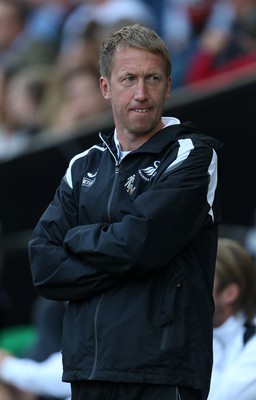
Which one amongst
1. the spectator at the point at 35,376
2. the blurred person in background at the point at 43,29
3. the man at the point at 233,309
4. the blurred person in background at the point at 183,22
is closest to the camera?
the man at the point at 233,309

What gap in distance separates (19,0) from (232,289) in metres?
7.85

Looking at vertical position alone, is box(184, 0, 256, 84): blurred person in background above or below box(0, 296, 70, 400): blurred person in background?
above

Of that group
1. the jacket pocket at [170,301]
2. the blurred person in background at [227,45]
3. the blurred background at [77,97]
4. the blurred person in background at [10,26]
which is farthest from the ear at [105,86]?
the blurred person in background at [10,26]

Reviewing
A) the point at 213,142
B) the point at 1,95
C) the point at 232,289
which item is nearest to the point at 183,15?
the point at 1,95

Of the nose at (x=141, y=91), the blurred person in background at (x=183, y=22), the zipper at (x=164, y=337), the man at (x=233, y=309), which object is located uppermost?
the nose at (x=141, y=91)

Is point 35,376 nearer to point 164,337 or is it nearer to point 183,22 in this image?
point 164,337

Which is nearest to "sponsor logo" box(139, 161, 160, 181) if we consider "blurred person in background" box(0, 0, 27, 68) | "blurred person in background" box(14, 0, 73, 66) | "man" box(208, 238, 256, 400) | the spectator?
Answer: "man" box(208, 238, 256, 400)

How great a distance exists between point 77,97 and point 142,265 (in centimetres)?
566

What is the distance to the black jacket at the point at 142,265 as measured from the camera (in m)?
3.35

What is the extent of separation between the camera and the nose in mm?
3525

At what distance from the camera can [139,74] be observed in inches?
140

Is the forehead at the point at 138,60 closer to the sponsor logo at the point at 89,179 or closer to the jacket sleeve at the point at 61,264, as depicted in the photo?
the sponsor logo at the point at 89,179

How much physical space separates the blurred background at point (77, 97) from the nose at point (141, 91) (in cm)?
355

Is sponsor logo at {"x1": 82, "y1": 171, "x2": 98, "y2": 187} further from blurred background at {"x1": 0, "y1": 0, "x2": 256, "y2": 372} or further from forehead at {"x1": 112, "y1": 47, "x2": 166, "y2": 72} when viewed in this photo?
blurred background at {"x1": 0, "y1": 0, "x2": 256, "y2": 372}
